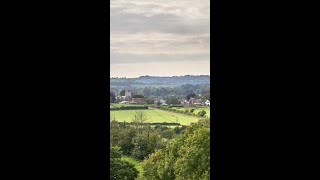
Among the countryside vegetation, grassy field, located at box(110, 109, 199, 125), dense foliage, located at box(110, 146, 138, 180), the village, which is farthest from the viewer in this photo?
dense foliage, located at box(110, 146, 138, 180)

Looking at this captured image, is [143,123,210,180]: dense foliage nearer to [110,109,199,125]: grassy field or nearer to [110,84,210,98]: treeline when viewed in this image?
[110,109,199,125]: grassy field

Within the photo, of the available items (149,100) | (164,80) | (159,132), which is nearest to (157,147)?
(159,132)

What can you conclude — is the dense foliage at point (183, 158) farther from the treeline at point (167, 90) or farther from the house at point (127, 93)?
the house at point (127, 93)

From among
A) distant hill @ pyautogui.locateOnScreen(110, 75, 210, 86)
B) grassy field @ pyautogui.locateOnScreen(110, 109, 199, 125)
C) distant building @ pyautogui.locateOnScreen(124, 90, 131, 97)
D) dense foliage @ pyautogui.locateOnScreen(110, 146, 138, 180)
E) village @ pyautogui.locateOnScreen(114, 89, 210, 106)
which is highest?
distant hill @ pyautogui.locateOnScreen(110, 75, 210, 86)

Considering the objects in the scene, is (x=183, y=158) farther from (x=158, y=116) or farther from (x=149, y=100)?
(x=149, y=100)

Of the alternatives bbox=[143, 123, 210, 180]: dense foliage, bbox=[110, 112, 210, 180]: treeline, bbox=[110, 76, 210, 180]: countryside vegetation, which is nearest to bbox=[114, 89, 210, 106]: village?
bbox=[110, 76, 210, 180]: countryside vegetation
